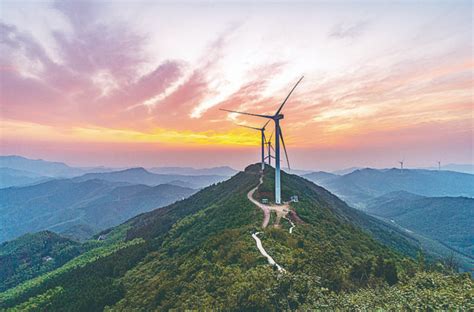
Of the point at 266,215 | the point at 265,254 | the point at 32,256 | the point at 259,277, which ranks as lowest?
the point at 32,256

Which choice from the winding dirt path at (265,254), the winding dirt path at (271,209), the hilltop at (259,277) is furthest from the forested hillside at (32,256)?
the winding dirt path at (265,254)

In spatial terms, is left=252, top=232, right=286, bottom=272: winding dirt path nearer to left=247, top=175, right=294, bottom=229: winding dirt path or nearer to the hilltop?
the hilltop

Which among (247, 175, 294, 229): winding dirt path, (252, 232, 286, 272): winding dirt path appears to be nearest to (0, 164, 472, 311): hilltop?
(252, 232, 286, 272): winding dirt path

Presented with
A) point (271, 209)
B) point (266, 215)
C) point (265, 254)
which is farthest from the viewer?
point (271, 209)

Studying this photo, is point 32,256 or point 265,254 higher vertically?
point 265,254

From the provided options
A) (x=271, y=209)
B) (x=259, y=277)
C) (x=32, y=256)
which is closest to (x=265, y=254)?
(x=259, y=277)

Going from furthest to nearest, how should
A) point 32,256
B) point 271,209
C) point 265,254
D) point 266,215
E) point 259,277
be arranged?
point 32,256, point 271,209, point 266,215, point 265,254, point 259,277

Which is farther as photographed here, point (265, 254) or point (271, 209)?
point (271, 209)

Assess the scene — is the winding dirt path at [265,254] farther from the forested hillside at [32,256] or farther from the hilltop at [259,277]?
the forested hillside at [32,256]

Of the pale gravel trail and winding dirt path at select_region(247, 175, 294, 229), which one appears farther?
winding dirt path at select_region(247, 175, 294, 229)

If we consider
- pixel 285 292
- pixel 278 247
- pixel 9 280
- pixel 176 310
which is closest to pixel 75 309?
pixel 176 310

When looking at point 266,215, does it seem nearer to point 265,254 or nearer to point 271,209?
point 271,209
